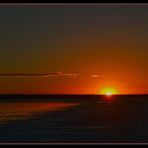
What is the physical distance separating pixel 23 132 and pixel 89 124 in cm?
397

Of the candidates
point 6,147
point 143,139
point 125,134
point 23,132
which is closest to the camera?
point 6,147

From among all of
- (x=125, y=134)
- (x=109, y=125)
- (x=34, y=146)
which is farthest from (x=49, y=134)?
(x=34, y=146)

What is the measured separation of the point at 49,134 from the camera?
671 inches

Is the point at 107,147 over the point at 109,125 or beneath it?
beneath

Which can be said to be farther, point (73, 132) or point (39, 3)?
point (73, 132)

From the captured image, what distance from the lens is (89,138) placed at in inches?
621

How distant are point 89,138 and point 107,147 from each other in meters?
9.15

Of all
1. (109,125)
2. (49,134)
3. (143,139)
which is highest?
(109,125)

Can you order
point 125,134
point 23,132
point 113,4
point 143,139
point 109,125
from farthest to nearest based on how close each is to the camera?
point 109,125 → point 23,132 → point 125,134 → point 143,139 → point 113,4

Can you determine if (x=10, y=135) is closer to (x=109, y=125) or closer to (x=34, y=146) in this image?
(x=109, y=125)

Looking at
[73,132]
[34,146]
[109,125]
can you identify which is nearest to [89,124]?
[109,125]

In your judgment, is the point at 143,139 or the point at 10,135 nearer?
the point at 143,139

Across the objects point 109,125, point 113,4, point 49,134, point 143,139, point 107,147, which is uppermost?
point 109,125

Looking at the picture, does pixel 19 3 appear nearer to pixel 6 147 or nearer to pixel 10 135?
pixel 6 147
